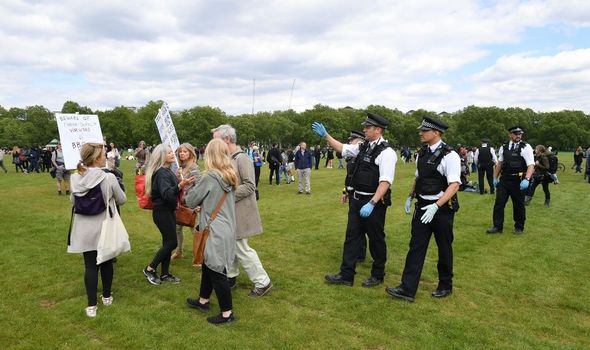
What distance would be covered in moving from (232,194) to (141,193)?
2100 mm

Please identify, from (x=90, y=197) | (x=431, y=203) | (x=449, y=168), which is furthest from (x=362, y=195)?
(x=90, y=197)

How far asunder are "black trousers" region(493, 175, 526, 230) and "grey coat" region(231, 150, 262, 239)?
249 inches

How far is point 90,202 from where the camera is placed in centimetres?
464

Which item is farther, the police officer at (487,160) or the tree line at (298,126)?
the tree line at (298,126)

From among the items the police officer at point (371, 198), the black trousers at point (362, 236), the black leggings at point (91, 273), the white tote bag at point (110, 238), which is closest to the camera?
the white tote bag at point (110, 238)

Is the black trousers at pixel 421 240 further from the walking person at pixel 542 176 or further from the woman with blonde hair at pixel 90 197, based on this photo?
the walking person at pixel 542 176

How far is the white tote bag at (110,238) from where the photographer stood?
15.3 feet

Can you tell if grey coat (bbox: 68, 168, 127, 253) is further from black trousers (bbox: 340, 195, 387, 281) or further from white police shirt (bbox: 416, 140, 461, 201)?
white police shirt (bbox: 416, 140, 461, 201)

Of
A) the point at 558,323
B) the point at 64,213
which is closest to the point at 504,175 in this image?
the point at 558,323

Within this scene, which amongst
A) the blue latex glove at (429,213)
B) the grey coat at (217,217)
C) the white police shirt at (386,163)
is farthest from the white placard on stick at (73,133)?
the blue latex glove at (429,213)

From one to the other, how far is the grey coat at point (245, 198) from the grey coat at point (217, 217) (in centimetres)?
56

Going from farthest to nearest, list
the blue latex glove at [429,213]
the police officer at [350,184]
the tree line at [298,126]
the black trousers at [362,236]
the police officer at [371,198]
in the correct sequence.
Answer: the tree line at [298,126]
the police officer at [350,184]
the black trousers at [362,236]
the police officer at [371,198]
the blue latex glove at [429,213]

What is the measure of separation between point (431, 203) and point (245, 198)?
2381mm

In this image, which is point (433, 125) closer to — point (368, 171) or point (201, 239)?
point (368, 171)
